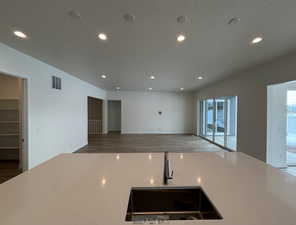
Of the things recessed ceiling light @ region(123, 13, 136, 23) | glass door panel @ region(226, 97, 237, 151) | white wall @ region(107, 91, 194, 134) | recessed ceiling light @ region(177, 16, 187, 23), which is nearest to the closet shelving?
recessed ceiling light @ region(123, 13, 136, 23)

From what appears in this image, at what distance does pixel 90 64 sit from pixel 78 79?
213 centimetres

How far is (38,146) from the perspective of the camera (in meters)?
3.79

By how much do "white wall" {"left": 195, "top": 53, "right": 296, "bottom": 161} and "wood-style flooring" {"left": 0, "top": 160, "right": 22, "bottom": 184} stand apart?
6.17m

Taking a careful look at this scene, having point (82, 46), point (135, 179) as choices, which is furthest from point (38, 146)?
point (135, 179)

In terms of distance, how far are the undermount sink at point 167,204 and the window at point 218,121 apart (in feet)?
18.2

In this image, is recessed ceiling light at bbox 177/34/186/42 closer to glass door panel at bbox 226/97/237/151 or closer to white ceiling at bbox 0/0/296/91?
white ceiling at bbox 0/0/296/91

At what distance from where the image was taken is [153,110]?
32.2 feet

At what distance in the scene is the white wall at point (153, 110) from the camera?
9.73m

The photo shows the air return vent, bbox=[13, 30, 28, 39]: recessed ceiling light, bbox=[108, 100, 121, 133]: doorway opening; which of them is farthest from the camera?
bbox=[108, 100, 121, 133]: doorway opening

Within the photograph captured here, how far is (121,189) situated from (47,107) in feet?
12.9

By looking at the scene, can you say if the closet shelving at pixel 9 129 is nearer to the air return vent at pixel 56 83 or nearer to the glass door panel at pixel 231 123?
the air return vent at pixel 56 83

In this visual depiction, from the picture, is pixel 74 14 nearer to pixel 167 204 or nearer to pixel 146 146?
pixel 167 204

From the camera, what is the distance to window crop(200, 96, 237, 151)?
670cm

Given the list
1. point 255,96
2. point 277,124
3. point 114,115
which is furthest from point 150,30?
point 114,115
